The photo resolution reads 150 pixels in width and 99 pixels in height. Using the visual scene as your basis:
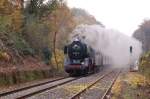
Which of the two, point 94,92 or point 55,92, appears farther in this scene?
point 94,92

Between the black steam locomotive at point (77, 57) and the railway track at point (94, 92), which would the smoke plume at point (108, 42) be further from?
the railway track at point (94, 92)

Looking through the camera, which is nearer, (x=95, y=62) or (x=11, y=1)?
(x=11, y=1)

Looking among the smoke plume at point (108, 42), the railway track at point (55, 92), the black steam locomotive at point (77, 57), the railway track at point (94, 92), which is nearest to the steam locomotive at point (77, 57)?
the black steam locomotive at point (77, 57)

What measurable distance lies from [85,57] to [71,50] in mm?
1635

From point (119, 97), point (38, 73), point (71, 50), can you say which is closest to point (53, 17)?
point (71, 50)

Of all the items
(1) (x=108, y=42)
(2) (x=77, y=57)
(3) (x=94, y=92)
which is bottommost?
(3) (x=94, y=92)

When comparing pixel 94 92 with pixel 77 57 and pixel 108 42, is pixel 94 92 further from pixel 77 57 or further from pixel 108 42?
pixel 108 42

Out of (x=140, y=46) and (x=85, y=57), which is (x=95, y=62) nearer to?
(x=85, y=57)

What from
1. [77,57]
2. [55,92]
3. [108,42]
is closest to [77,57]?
[77,57]

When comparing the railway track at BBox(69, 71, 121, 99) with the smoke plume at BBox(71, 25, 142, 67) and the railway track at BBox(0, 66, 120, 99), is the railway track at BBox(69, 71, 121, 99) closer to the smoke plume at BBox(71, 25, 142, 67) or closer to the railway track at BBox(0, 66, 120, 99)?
the railway track at BBox(0, 66, 120, 99)

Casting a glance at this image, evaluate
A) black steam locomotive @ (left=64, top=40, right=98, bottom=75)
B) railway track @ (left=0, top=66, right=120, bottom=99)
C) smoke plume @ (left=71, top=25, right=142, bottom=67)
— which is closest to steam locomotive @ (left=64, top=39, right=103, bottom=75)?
black steam locomotive @ (left=64, top=40, right=98, bottom=75)

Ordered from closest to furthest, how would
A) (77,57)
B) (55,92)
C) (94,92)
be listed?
(55,92) < (94,92) < (77,57)

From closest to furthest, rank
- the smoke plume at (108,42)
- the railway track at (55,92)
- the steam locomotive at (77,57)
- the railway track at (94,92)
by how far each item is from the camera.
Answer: the railway track at (55,92)
the railway track at (94,92)
the steam locomotive at (77,57)
the smoke plume at (108,42)

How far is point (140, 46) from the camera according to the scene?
94.4m
